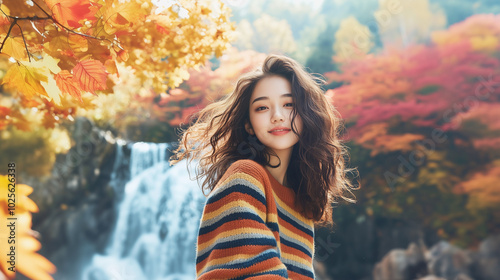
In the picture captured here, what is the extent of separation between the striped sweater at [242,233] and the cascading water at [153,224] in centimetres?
433

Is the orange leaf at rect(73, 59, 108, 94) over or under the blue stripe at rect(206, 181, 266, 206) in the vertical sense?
over

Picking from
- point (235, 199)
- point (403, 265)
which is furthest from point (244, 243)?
point (403, 265)

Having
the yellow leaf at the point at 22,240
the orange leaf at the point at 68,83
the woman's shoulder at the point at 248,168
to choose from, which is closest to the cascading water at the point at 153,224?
the yellow leaf at the point at 22,240

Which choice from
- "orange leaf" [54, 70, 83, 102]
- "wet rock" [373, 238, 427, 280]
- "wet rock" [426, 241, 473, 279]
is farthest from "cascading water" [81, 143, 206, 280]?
"orange leaf" [54, 70, 83, 102]

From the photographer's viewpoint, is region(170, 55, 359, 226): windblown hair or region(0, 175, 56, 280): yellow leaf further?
region(0, 175, 56, 280): yellow leaf

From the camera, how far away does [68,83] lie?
3.21 feet

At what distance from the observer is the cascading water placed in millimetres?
5441

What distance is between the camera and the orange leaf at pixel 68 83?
0.97 metres

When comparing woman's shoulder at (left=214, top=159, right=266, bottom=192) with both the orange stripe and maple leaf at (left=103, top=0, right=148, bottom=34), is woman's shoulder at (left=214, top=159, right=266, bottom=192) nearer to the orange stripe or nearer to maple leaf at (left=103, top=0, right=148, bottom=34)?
the orange stripe

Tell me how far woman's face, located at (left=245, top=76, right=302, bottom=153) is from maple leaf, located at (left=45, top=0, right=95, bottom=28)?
0.69 meters

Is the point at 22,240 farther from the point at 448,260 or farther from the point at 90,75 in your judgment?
the point at 448,260

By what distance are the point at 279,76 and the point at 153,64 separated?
3.47ft

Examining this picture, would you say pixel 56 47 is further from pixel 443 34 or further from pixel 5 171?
pixel 443 34

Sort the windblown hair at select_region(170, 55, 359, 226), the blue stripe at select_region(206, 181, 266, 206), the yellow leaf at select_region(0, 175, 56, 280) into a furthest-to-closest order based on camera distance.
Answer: the yellow leaf at select_region(0, 175, 56, 280), the windblown hair at select_region(170, 55, 359, 226), the blue stripe at select_region(206, 181, 266, 206)
